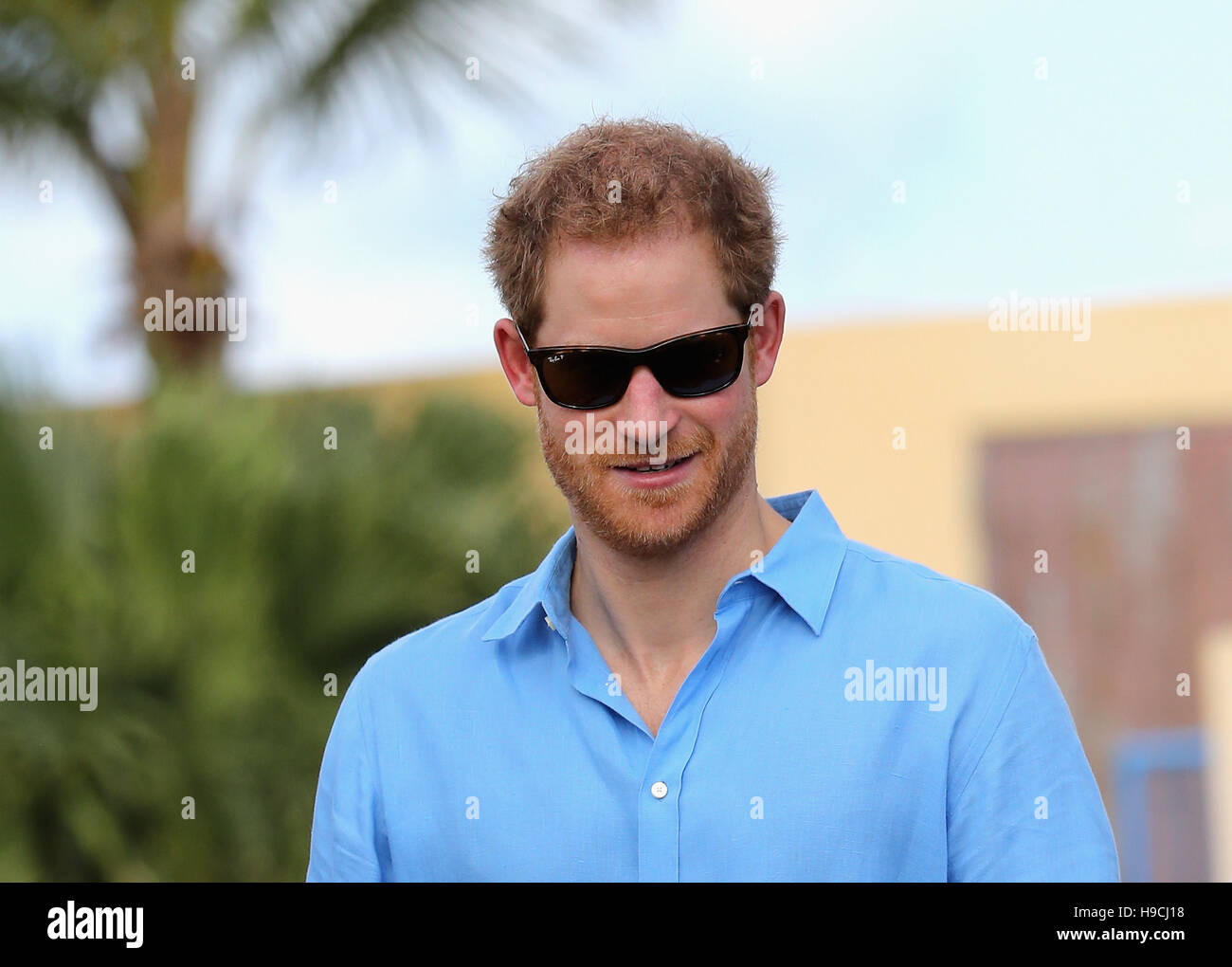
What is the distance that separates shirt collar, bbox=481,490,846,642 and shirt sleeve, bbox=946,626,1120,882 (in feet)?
1.06

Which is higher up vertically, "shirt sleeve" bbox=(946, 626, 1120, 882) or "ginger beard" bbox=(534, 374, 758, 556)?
"ginger beard" bbox=(534, 374, 758, 556)

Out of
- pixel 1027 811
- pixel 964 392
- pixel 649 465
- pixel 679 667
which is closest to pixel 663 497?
pixel 649 465

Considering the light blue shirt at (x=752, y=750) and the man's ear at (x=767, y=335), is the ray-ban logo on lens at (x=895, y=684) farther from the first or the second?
the man's ear at (x=767, y=335)

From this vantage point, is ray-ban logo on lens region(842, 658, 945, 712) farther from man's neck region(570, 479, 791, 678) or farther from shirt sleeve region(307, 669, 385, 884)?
shirt sleeve region(307, 669, 385, 884)

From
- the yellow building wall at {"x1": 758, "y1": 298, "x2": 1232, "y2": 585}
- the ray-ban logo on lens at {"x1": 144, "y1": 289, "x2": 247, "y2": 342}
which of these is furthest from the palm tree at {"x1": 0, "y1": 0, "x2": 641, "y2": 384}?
the yellow building wall at {"x1": 758, "y1": 298, "x2": 1232, "y2": 585}

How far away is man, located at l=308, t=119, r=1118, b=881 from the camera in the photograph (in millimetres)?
1921

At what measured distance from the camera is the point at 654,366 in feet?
6.88

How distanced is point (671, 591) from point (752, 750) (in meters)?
0.29

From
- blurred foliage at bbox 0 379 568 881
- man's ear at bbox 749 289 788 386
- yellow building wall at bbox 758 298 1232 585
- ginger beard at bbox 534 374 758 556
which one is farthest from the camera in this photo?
yellow building wall at bbox 758 298 1232 585

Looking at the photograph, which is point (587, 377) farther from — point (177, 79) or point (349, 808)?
point (177, 79)

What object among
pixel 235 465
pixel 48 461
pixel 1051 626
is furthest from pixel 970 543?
pixel 48 461

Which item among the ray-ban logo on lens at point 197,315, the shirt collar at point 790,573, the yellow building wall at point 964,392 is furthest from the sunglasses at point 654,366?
the yellow building wall at point 964,392

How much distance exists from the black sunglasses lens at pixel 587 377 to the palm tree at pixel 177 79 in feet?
13.7

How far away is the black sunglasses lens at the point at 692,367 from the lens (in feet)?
6.86
